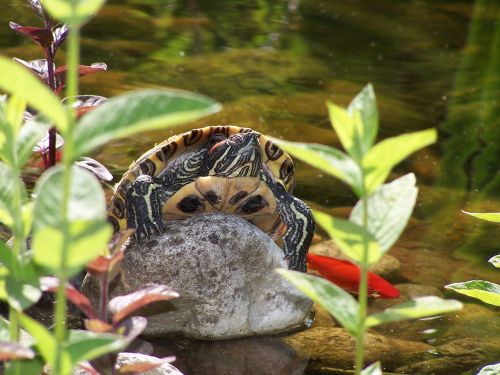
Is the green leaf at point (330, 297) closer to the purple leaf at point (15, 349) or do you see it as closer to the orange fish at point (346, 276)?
the purple leaf at point (15, 349)

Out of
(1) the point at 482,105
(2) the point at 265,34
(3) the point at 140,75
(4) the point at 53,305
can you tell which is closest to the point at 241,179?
(4) the point at 53,305

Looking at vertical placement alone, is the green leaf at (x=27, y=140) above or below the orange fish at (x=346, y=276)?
above

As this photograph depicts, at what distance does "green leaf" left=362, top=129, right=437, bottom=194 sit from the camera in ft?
3.26

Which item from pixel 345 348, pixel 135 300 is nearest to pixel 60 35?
pixel 345 348

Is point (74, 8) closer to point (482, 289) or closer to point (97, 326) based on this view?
point (97, 326)

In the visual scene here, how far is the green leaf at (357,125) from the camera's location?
3.40 ft

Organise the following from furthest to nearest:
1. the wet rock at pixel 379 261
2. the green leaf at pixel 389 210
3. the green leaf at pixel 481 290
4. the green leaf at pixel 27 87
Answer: the wet rock at pixel 379 261 → the green leaf at pixel 481 290 → the green leaf at pixel 389 210 → the green leaf at pixel 27 87

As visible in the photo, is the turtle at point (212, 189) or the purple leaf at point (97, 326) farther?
the turtle at point (212, 189)

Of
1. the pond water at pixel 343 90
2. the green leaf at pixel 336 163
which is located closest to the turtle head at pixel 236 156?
the pond water at pixel 343 90

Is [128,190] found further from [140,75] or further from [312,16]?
[312,16]

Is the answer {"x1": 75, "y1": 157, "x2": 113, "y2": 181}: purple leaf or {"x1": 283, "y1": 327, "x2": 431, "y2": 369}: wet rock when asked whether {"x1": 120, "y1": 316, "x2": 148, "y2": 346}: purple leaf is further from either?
Answer: {"x1": 283, "y1": 327, "x2": 431, "y2": 369}: wet rock

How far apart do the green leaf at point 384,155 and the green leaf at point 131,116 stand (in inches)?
9.5

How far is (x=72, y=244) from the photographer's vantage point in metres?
0.86

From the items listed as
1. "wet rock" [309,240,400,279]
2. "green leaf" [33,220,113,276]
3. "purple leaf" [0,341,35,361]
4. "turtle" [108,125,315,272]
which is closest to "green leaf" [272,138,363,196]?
"green leaf" [33,220,113,276]
